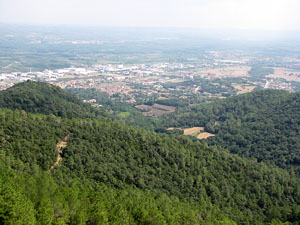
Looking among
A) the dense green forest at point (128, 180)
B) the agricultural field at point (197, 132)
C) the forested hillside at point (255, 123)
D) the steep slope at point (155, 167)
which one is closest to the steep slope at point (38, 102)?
the steep slope at point (155, 167)

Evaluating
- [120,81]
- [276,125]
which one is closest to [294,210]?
[276,125]

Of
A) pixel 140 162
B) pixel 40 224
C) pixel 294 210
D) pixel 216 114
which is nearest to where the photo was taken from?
pixel 40 224

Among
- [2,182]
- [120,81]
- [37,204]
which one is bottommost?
[120,81]

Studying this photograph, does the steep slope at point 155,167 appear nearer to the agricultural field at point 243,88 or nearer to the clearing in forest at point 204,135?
the clearing in forest at point 204,135

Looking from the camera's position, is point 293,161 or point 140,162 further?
point 293,161

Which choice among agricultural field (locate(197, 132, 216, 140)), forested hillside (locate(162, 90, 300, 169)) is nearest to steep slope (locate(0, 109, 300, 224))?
forested hillside (locate(162, 90, 300, 169))

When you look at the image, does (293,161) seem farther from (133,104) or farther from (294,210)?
(133,104)

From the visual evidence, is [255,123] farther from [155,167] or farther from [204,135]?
[155,167]
